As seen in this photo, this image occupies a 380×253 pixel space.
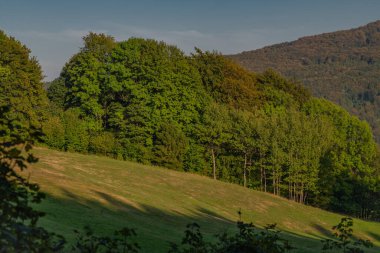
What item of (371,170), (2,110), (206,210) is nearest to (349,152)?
(371,170)

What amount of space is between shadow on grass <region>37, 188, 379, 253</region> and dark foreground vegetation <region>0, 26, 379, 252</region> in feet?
107

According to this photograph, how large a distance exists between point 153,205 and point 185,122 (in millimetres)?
38828

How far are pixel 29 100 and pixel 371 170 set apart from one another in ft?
170

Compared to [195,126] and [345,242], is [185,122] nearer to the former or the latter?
[195,126]

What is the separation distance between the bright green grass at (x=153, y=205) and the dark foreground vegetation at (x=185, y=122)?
34.2 ft

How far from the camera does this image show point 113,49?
73875 millimetres

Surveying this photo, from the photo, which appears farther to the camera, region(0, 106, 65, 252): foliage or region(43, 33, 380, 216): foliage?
region(43, 33, 380, 216): foliage

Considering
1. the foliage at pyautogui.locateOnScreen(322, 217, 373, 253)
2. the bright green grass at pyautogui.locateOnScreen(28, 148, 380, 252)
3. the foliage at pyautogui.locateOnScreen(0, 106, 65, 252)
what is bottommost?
the bright green grass at pyautogui.locateOnScreen(28, 148, 380, 252)

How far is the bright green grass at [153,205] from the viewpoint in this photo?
22406 millimetres

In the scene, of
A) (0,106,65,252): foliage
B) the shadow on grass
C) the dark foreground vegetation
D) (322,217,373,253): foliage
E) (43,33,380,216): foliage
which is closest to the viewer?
(0,106,65,252): foliage

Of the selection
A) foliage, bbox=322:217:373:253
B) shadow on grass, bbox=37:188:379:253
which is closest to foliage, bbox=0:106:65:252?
foliage, bbox=322:217:373:253

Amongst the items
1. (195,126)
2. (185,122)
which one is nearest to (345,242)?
(195,126)

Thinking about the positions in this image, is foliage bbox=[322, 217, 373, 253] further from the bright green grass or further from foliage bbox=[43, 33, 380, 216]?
foliage bbox=[43, 33, 380, 216]

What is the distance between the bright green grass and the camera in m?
22.4
